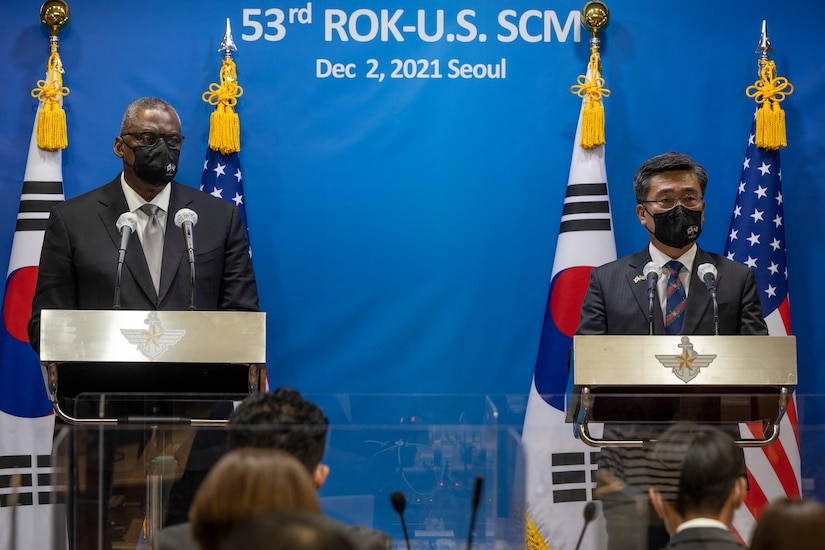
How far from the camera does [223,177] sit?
5.29 meters

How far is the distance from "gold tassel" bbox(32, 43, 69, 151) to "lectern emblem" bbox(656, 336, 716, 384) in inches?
122

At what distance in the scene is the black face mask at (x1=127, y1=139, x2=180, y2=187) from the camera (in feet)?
13.9

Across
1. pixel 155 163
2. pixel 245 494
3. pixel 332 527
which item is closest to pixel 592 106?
pixel 155 163

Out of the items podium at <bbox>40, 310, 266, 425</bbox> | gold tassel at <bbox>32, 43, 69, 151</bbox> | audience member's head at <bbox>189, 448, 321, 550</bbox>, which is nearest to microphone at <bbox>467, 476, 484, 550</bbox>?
audience member's head at <bbox>189, 448, 321, 550</bbox>

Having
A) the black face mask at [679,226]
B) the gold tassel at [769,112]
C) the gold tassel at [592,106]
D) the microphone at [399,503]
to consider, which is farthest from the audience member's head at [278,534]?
the gold tassel at [769,112]

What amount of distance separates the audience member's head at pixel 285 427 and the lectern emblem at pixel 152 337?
0.79 m

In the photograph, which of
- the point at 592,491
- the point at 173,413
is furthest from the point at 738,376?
the point at 173,413

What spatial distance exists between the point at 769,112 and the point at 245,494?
387 centimetres

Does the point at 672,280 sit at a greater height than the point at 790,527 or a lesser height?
greater

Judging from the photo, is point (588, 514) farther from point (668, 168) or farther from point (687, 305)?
point (668, 168)

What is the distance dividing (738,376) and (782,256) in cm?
202

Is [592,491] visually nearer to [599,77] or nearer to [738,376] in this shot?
[738,376]

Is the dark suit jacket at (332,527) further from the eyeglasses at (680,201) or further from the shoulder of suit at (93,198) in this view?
the eyeglasses at (680,201)

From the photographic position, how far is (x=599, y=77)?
17.5 ft
